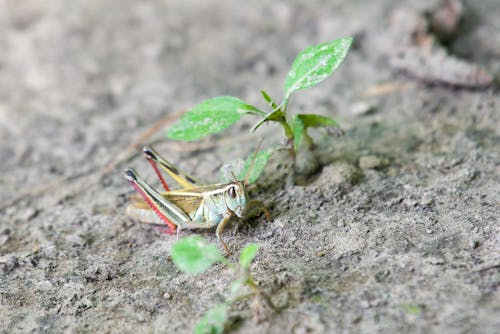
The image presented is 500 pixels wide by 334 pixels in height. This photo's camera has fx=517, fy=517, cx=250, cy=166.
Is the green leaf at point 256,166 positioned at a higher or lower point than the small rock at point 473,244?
higher

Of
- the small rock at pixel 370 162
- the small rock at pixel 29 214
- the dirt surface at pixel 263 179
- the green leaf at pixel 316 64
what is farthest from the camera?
the small rock at pixel 29 214

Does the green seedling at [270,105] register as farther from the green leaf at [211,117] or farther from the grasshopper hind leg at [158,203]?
the grasshopper hind leg at [158,203]

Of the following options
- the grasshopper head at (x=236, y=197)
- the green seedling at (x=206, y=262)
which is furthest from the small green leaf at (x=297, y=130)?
the green seedling at (x=206, y=262)

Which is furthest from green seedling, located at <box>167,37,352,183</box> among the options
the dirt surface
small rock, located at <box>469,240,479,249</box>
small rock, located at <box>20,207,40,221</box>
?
small rock, located at <box>20,207,40,221</box>

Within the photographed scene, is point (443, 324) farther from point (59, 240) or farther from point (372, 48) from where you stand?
point (372, 48)

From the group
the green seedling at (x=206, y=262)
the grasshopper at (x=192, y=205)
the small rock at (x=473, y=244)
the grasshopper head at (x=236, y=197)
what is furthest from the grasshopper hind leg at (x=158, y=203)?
the small rock at (x=473, y=244)

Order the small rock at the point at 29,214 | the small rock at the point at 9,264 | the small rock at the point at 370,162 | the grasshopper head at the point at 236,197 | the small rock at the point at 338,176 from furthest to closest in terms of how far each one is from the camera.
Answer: the small rock at the point at 29,214 → the small rock at the point at 370,162 → the small rock at the point at 338,176 → the small rock at the point at 9,264 → the grasshopper head at the point at 236,197

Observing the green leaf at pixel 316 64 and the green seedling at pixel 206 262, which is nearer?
the green seedling at pixel 206 262

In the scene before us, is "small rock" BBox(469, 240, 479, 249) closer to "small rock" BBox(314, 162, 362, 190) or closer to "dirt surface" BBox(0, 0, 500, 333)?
"dirt surface" BBox(0, 0, 500, 333)

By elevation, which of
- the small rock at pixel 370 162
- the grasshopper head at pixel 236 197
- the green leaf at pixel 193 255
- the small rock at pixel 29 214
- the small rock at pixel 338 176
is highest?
the small rock at pixel 29 214
